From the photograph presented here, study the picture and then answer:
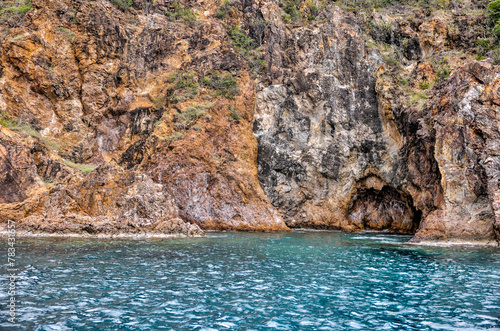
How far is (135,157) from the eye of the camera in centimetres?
3422

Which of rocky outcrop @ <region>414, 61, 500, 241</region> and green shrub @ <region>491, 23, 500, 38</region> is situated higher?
green shrub @ <region>491, 23, 500, 38</region>

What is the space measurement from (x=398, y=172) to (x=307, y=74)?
45.4 ft

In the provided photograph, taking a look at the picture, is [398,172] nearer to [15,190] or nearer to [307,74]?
[307,74]

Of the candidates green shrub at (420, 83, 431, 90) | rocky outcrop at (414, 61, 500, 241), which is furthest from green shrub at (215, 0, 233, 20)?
rocky outcrop at (414, 61, 500, 241)

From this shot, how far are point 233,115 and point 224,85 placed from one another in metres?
3.91

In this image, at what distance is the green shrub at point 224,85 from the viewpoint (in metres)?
36.9

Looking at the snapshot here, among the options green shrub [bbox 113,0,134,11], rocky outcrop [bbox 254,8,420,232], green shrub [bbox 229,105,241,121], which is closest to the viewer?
rocky outcrop [bbox 254,8,420,232]

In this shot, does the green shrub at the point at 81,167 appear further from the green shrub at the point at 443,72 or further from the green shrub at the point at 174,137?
the green shrub at the point at 443,72

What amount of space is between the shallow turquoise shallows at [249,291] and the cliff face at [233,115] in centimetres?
→ 1116

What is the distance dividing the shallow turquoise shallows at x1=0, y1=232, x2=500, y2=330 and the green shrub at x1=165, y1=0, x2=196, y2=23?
35.1 metres

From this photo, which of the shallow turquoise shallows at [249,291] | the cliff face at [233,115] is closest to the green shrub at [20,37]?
the cliff face at [233,115]

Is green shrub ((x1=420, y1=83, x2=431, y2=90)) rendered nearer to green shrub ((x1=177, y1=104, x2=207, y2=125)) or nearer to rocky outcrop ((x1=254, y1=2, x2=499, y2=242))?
rocky outcrop ((x1=254, y1=2, x2=499, y2=242))

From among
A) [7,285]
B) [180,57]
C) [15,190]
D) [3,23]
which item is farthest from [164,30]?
[7,285]

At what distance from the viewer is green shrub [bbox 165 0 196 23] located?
43188mm
